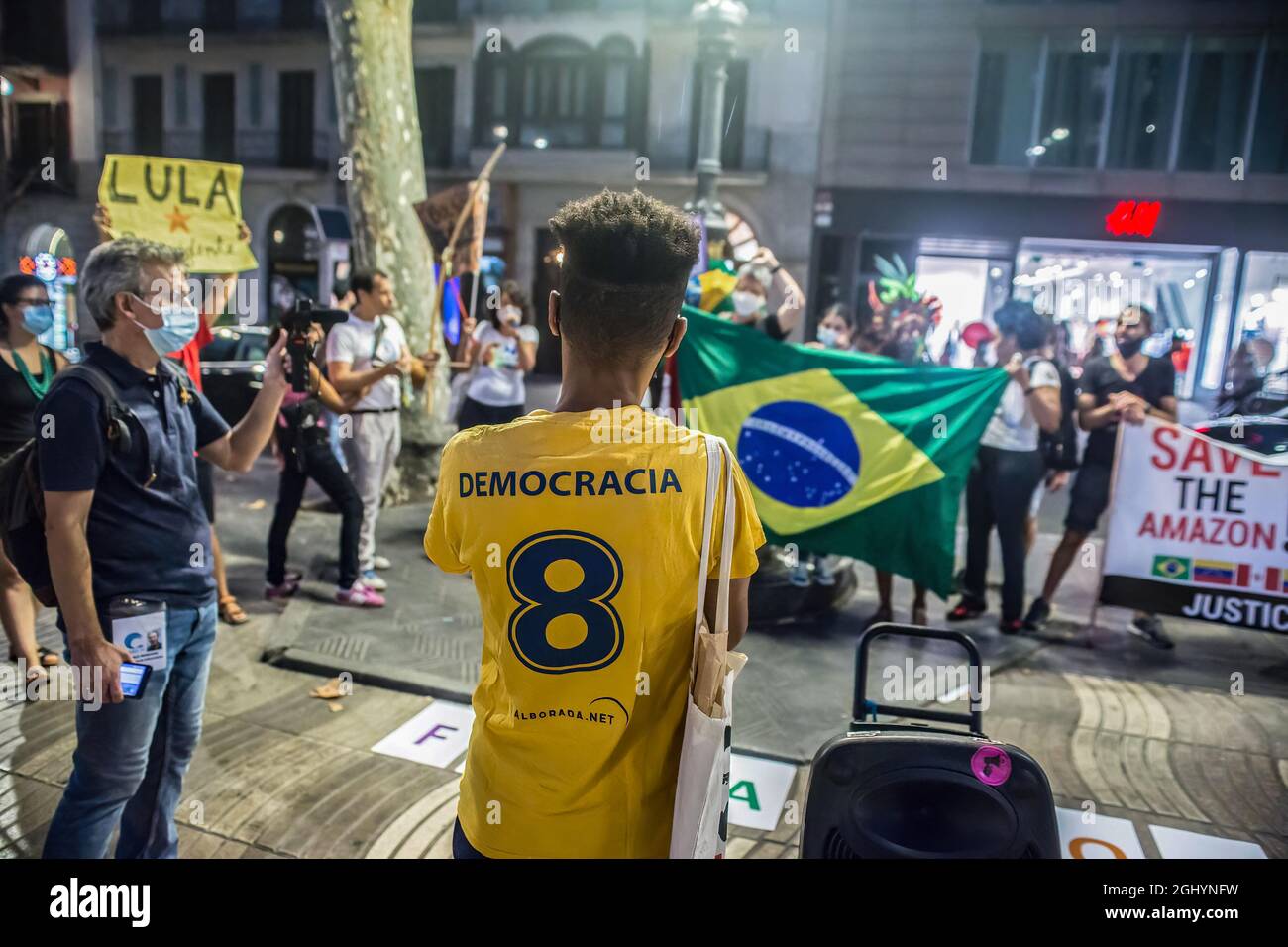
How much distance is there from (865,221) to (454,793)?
17989mm

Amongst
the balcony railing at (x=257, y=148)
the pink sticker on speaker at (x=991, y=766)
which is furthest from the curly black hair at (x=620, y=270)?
the balcony railing at (x=257, y=148)

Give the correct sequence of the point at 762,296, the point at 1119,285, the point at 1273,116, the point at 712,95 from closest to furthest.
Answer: the point at 762,296, the point at 712,95, the point at 1273,116, the point at 1119,285

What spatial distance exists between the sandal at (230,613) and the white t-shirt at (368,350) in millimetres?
1401

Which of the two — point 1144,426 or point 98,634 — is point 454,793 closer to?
point 98,634

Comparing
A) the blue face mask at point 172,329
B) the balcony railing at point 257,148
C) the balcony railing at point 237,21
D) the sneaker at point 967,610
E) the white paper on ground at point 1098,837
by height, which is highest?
the balcony railing at point 237,21

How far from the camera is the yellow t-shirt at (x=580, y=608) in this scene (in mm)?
1659

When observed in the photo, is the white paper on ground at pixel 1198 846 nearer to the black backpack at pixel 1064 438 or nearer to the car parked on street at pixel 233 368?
the black backpack at pixel 1064 438

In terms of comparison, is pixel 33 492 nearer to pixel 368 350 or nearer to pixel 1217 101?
pixel 368 350

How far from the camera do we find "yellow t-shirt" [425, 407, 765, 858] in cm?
166

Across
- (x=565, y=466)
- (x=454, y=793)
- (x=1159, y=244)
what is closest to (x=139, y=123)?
(x=1159, y=244)

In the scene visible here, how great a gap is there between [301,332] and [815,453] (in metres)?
3.09

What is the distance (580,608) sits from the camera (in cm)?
170

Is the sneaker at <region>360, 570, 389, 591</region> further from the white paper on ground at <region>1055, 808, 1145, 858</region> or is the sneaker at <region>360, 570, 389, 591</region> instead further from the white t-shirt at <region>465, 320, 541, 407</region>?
the white paper on ground at <region>1055, 808, 1145, 858</region>

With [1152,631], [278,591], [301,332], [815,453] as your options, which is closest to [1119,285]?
[1152,631]
